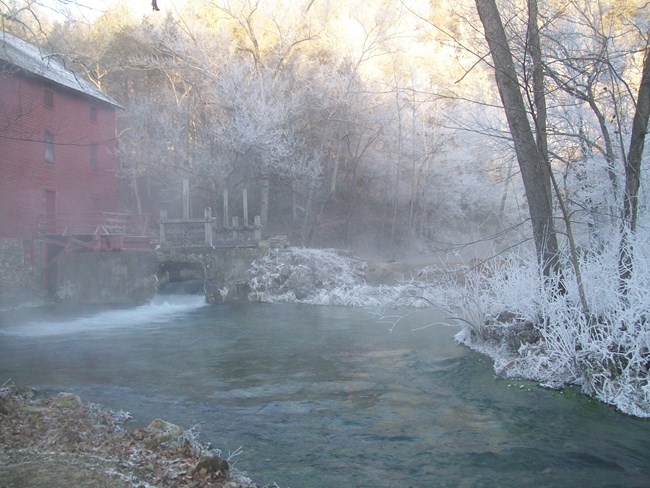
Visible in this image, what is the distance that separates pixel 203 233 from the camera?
79.0 feet

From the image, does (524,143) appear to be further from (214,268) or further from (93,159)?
(93,159)

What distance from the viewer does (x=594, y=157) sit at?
11.5m

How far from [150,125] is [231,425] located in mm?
27414

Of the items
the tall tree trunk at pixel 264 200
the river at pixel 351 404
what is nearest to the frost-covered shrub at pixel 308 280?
the tall tree trunk at pixel 264 200

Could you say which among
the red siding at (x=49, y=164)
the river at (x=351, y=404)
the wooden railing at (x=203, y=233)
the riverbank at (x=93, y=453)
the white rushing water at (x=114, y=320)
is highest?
the red siding at (x=49, y=164)

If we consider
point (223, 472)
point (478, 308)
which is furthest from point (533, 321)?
point (223, 472)

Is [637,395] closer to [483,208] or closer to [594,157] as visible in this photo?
[594,157]

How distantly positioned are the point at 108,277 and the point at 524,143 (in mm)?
18051

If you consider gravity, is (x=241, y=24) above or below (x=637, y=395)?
above

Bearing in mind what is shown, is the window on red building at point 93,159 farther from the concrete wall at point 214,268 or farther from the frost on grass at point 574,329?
the frost on grass at point 574,329

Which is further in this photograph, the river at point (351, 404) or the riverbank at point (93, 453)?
the river at point (351, 404)

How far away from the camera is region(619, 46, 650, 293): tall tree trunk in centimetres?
802

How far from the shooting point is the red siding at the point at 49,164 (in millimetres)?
22828

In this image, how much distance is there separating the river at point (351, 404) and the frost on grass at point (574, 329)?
1.22 ft
